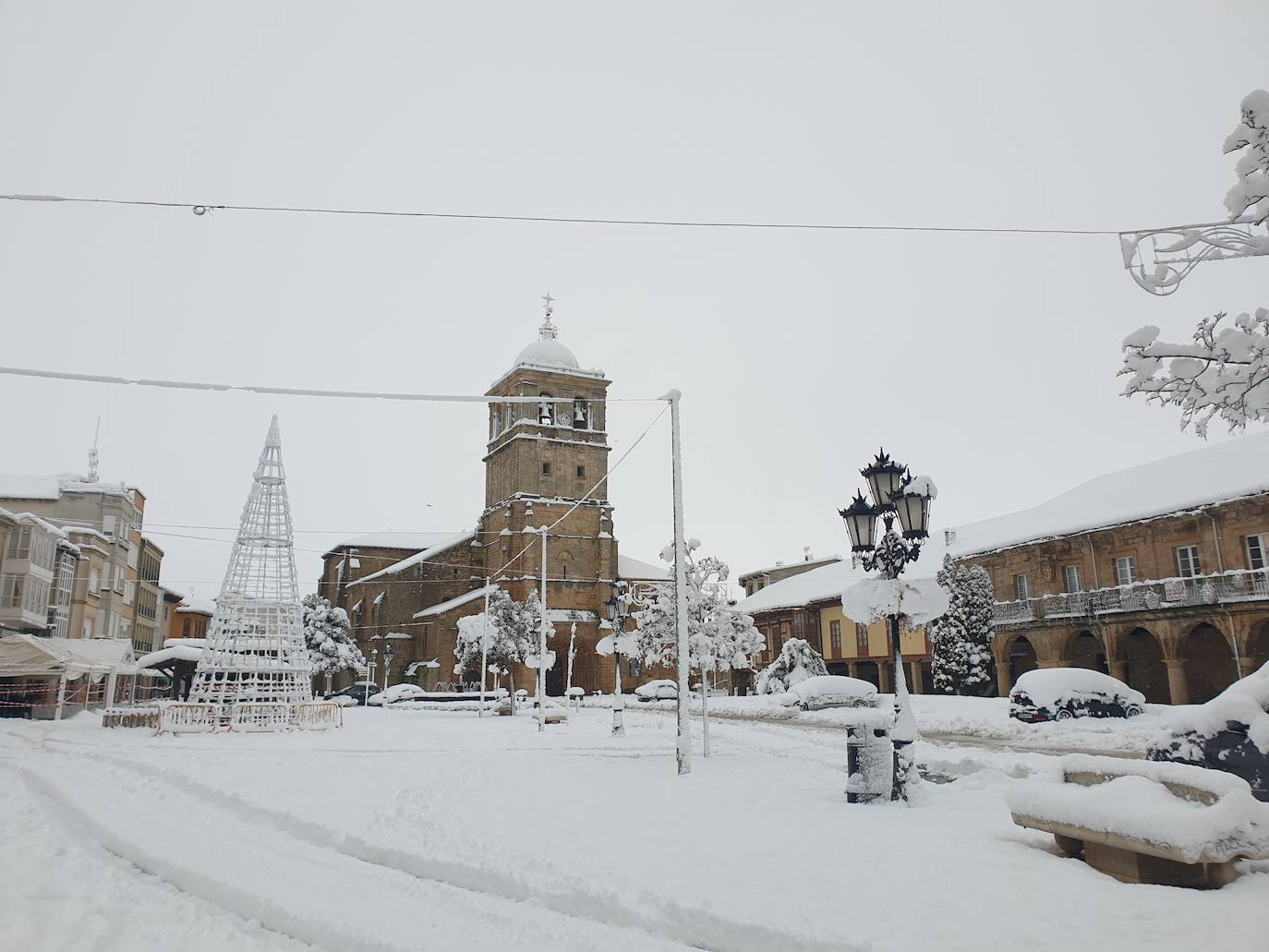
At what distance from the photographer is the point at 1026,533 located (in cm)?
3600

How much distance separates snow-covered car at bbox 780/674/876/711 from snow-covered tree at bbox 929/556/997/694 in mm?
4882

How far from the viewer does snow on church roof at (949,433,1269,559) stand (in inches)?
1120

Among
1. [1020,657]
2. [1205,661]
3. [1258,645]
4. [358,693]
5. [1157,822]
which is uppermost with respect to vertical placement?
[1258,645]

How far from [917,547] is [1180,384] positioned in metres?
3.69

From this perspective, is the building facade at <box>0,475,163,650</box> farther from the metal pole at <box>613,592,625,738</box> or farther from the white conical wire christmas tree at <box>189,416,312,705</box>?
the metal pole at <box>613,592,625,738</box>

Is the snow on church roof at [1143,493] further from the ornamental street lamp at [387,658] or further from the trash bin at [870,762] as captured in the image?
the ornamental street lamp at [387,658]

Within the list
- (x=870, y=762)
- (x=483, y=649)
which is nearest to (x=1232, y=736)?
(x=870, y=762)

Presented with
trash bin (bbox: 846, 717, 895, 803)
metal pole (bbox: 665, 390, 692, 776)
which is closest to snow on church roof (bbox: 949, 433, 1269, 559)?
metal pole (bbox: 665, 390, 692, 776)

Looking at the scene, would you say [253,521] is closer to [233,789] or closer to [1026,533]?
[233,789]

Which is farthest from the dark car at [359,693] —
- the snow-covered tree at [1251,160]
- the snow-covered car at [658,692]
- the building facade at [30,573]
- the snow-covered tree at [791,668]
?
the snow-covered tree at [1251,160]

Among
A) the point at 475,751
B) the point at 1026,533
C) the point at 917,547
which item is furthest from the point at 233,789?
the point at 1026,533

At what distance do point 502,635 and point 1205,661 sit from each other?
1303 inches

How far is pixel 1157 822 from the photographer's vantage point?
18.6 feet

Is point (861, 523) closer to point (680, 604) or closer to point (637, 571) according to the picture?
point (680, 604)
